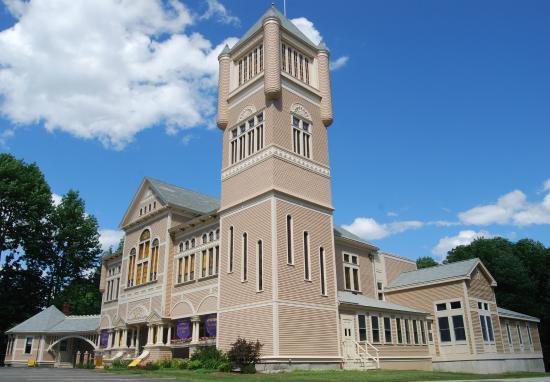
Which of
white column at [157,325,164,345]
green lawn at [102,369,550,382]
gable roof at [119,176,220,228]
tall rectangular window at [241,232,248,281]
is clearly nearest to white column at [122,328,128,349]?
white column at [157,325,164,345]

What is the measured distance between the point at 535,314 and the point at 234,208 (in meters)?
40.3

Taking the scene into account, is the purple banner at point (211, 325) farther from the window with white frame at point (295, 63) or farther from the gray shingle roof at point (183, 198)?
the window with white frame at point (295, 63)

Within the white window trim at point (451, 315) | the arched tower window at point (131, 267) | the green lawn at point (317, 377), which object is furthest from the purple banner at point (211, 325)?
the white window trim at point (451, 315)

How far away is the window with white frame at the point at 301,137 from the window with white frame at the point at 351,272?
914 cm

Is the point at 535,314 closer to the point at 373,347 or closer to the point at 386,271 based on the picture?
the point at 386,271

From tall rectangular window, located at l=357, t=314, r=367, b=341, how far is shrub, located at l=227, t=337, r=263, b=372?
7385 millimetres

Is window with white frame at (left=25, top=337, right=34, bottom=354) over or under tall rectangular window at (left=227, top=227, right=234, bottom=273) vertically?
under

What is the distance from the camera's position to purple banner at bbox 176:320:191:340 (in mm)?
32438

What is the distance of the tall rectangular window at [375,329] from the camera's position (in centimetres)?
3026

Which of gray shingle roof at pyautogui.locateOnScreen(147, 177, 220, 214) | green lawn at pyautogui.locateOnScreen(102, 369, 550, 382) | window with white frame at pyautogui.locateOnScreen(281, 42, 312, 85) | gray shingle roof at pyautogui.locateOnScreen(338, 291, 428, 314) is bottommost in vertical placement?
green lawn at pyautogui.locateOnScreen(102, 369, 550, 382)

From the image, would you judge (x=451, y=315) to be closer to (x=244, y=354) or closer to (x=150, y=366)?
(x=244, y=354)

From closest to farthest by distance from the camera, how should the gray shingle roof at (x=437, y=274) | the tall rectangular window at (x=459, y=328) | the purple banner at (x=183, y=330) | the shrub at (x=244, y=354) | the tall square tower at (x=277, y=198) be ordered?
the shrub at (x=244, y=354), the tall square tower at (x=277, y=198), the purple banner at (x=183, y=330), the tall rectangular window at (x=459, y=328), the gray shingle roof at (x=437, y=274)

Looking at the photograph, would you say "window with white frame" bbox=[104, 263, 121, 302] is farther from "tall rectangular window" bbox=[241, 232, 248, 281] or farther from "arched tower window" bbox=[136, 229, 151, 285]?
"tall rectangular window" bbox=[241, 232, 248, 281]

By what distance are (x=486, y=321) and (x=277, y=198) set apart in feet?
60.2
